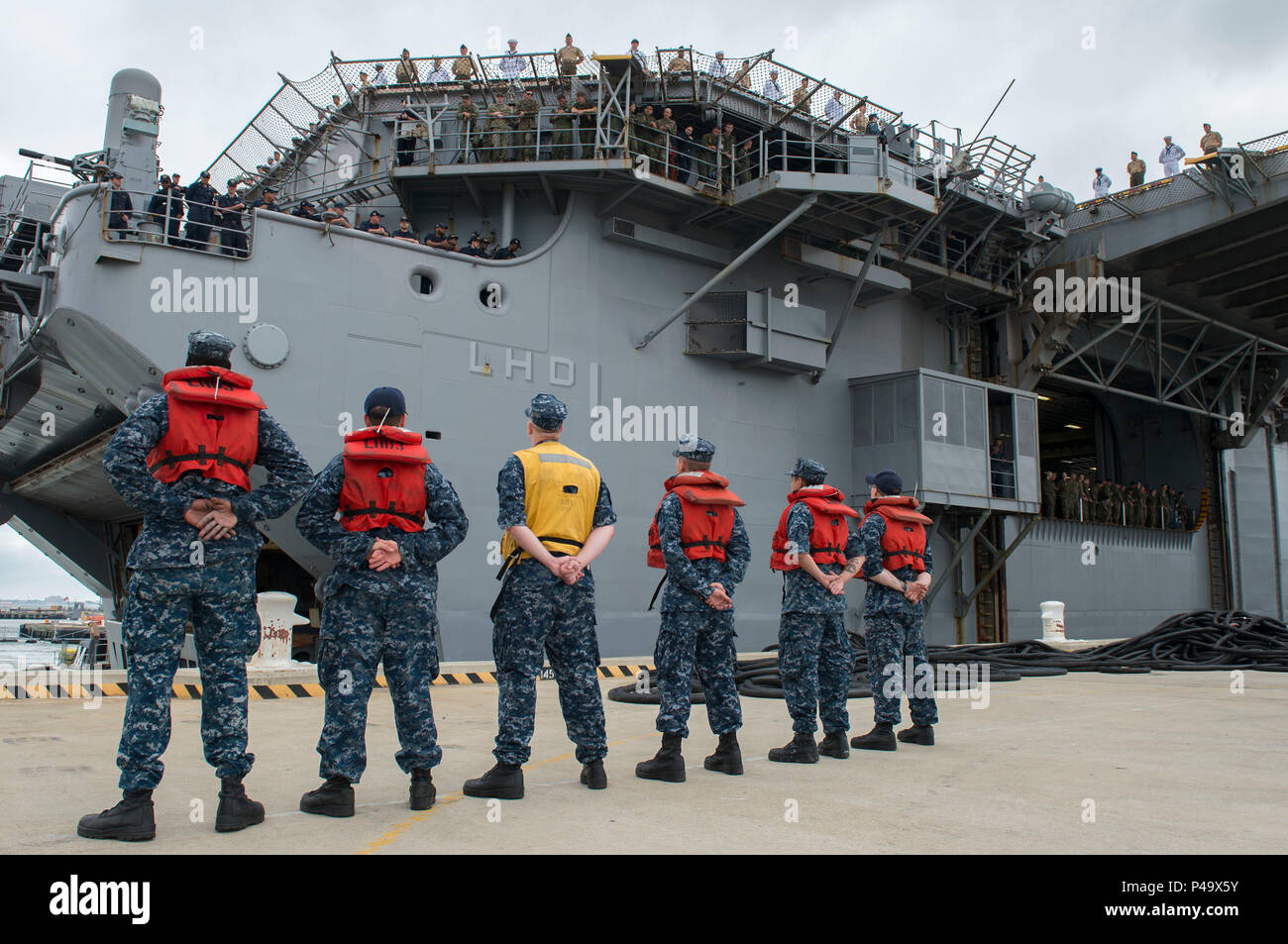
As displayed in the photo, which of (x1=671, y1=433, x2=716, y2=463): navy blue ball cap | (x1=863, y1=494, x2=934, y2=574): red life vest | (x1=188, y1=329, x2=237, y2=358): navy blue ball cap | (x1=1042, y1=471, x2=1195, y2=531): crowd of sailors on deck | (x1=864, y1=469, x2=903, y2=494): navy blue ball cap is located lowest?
(x1=863, y1=494, x2=934, y2=574): red life vest

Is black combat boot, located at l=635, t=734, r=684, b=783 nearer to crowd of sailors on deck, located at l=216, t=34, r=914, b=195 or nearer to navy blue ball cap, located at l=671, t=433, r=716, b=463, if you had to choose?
navy blue ball cap, located at l=671, t=433, r=716, b=463

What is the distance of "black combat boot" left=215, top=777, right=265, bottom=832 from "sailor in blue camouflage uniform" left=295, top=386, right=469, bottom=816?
0.25 m

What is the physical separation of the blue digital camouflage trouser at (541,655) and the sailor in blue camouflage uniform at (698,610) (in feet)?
1.60

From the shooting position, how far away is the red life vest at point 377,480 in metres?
3.97

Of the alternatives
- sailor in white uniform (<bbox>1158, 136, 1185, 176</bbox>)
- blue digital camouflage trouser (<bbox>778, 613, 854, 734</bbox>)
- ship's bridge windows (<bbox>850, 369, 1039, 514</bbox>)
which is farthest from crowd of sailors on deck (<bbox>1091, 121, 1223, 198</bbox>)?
blue digital camouflage trouser (<bbox>778, 613, 854, 734</bbox>)

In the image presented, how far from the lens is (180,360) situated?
10.7 meters

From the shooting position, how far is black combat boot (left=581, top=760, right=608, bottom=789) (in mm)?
4410

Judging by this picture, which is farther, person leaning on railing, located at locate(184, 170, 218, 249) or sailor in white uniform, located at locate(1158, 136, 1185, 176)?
sailor in white uniform, located at locate(1158, 136, 1185, 176)

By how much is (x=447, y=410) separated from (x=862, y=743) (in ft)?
25.7

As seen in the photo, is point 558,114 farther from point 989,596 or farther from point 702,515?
point 989,596

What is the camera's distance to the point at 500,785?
4145mm

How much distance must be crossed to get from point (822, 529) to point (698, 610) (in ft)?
3.85

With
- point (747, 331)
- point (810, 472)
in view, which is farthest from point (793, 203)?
point (810, 472)
